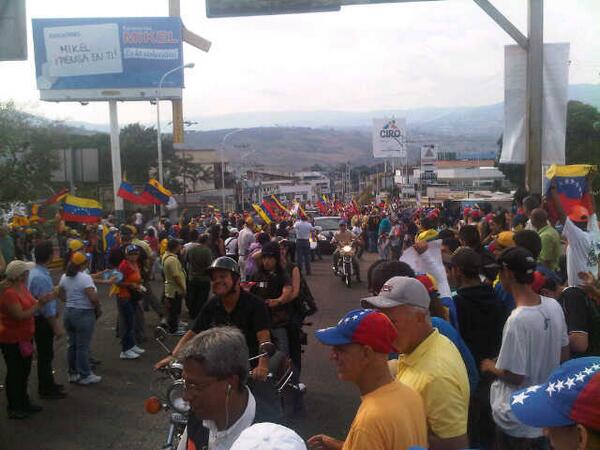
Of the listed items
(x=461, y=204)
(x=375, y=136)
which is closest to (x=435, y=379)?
(x=461, y=204)

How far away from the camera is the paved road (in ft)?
21.2

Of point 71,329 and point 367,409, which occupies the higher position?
point 367,409

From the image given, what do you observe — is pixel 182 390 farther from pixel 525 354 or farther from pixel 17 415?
pixel 17 415

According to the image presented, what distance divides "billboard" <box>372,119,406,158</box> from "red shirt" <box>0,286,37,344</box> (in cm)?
4647

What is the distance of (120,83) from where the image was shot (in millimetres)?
45250

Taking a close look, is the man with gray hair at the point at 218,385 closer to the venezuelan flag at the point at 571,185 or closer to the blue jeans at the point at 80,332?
the venezuelan flag at the point at 571,185

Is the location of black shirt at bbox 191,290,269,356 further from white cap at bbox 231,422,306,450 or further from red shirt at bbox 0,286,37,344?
red shirt at bbox 0,286,37,344

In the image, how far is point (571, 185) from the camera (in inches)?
266

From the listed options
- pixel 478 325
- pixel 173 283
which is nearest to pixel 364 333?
pixel 478 325

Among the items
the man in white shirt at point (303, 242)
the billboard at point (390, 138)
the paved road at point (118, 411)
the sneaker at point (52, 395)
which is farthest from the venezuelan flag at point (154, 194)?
the billboard at point (390, 138)

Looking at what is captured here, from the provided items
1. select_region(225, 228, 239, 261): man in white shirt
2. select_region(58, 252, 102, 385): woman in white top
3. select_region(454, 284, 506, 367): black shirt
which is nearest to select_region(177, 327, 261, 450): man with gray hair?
select_region(454, 284, 506, 367): black shirt

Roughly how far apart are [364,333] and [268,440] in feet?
2.83

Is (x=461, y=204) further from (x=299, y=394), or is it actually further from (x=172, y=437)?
(x=172, y=437)

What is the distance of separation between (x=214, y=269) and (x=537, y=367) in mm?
2218
